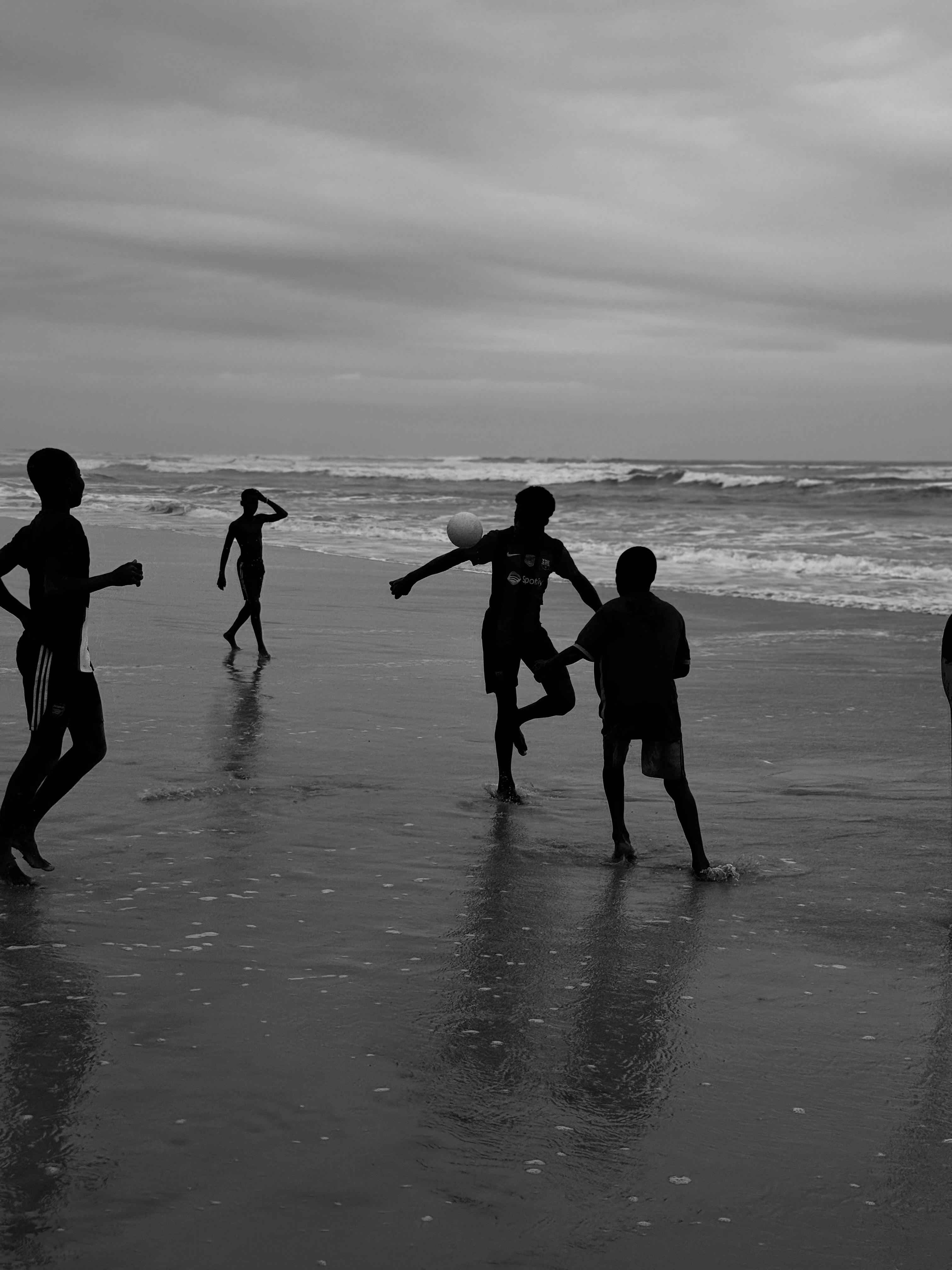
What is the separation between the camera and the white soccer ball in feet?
29.2

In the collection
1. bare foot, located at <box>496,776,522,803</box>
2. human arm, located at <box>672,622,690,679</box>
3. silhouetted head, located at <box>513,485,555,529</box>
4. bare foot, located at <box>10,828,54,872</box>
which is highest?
silhouetted head, located at <box>513,485,555,529</box>

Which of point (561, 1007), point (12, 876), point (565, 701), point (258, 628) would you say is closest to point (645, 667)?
point (565, 701)

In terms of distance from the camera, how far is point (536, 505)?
7.94 meters

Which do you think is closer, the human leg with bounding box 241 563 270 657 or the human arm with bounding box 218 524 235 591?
the human leg with bounding box 241 563 270 657

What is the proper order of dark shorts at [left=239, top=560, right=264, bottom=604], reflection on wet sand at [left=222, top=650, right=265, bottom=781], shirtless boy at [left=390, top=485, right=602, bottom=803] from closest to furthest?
1. shirtless boy at [left=390, top=485, right=602, bottom=803]
2. reflection on wet sand at [left=222, top=650, right=265, bottom=781]
3. dark shorts at [left=239, top=560, right=264, bottom=604]

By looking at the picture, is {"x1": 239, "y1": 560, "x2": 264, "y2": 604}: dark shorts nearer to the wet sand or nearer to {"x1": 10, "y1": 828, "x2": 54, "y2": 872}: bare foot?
the wet sand

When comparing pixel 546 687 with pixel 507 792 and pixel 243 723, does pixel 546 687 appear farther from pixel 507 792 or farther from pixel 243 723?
pixel 243 723

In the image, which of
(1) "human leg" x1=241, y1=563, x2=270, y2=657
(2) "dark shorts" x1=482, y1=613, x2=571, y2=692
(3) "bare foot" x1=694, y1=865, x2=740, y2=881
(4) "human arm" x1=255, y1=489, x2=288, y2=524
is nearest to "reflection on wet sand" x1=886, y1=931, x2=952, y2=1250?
(3) "bare foot" x1=694, y1=865, x2=740, y2=881

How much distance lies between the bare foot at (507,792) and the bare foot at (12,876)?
2.78 meters

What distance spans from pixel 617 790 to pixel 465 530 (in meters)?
2.80

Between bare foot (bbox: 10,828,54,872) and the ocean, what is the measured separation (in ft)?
48.4

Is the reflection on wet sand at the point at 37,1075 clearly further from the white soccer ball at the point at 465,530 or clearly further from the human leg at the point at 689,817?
the white soccer ball at the point at 465,530

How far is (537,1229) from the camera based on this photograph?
336 cm

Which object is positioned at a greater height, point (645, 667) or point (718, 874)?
point (645, 667)
